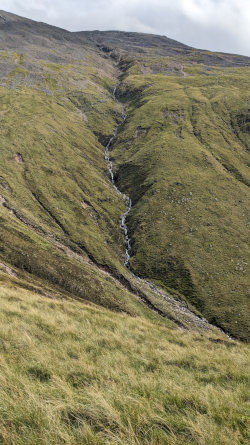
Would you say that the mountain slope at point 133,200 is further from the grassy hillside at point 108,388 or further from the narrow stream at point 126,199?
the grassy hillside at point 108,388

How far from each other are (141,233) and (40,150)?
56043 millimetres

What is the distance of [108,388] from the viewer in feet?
24.0

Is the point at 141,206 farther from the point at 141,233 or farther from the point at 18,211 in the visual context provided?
the point at 18,211

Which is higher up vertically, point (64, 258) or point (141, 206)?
point (141, 206)

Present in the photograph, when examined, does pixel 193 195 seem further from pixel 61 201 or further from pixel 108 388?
pixel 108 388

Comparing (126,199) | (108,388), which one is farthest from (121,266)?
(108,388)

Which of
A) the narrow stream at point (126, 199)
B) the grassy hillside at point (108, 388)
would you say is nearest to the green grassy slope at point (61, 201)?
the narrow stream at point (126, 199)

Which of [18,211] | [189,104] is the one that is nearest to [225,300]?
[18,211]

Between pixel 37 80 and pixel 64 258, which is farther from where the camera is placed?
pixel 37 80

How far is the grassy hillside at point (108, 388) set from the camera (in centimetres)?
486

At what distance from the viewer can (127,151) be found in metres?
143

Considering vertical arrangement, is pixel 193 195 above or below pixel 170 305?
above

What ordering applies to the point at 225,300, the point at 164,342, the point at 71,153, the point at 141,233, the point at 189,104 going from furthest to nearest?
the point at 189,104, the point at 71,153, the point at 141,233, the point at 225,300, the point at 164,342

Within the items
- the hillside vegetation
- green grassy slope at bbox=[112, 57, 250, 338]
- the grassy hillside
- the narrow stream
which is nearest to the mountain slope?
green grassy slope at bbox=[112, 57, 250, 338]
